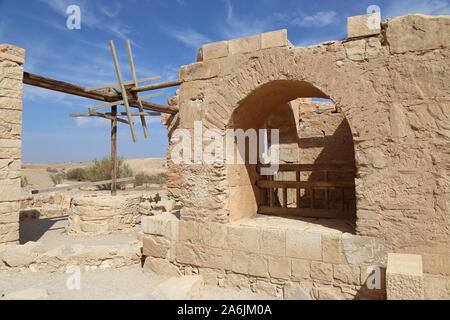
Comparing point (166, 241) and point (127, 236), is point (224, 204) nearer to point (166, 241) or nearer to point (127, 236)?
point (166, 241)

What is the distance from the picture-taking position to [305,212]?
16.1 ft

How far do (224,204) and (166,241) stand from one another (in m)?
1.13

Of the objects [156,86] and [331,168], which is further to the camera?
[156,86]

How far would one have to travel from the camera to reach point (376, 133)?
3.44 meters

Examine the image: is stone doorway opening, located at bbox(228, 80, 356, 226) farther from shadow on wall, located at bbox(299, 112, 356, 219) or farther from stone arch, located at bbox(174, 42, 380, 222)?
stone arch, located at bbox(174, 42, 380, 222)

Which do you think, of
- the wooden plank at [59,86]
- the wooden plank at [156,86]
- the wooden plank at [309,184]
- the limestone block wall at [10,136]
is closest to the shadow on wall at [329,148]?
the wooden plank at [309,184]

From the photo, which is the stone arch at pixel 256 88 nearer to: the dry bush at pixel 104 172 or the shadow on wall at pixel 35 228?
the shadow on wall at pixel 35 228

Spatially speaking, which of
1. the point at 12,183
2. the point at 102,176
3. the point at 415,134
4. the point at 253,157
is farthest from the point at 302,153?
the point at 102,176

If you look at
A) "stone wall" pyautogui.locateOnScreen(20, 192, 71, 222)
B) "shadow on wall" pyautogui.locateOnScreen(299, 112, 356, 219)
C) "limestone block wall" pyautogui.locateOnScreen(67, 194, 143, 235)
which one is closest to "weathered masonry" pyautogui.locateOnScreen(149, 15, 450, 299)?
"shadow on wall" pyautogui.locateOnScreen(299, 112, 356, 219)

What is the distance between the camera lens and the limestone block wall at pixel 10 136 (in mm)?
5367

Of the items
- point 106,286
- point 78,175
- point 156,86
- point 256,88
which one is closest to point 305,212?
point 256,88

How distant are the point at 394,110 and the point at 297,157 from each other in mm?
3817

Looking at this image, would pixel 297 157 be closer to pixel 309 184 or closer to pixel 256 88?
pixel 309 184

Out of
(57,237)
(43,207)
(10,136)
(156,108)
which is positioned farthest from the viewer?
(43,207)
